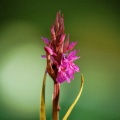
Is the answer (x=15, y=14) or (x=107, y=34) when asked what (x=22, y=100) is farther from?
(x=107, y=34)

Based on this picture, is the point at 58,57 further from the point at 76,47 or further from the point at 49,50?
the point at 76,47

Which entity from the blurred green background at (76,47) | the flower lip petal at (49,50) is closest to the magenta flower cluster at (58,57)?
the flower lip petal at (49,50)

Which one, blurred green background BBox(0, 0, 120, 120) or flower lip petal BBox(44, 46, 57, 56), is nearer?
flower lip petal BBox(44, 46, 57, 56)

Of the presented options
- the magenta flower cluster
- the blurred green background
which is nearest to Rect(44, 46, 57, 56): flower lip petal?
the magenta flower cluster

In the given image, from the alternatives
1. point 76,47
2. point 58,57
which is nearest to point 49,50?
point 58,57

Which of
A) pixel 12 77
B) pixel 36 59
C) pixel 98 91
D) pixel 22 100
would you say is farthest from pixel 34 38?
pixel 98 91

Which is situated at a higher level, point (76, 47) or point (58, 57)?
point (76, 47)

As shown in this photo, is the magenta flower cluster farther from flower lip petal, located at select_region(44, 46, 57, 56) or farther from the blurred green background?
Result: the blurred green background

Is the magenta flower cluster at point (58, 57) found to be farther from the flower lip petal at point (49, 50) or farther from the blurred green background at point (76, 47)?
the blurred green background at point (76, 47)
